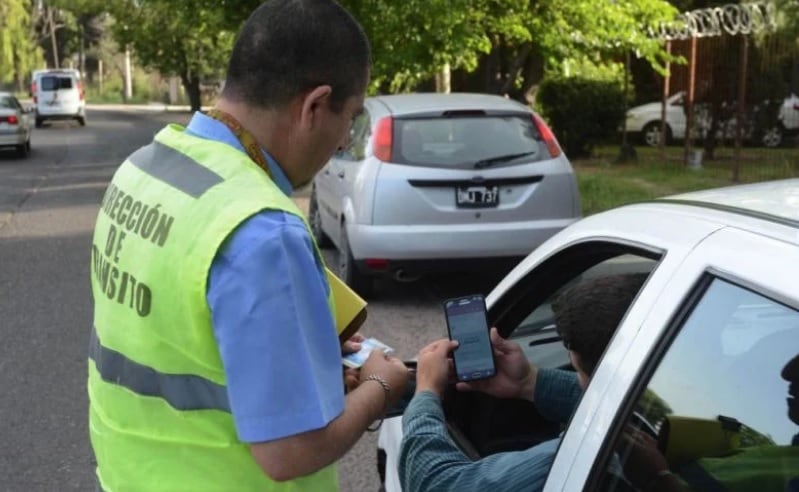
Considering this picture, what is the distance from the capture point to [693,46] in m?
17.9

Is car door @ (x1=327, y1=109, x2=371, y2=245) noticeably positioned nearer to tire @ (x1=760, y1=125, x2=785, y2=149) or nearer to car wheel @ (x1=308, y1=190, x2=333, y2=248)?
car wheel @ (x1=308, y1=190, x2=333, y2=248)

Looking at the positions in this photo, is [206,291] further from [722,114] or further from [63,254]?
[722,114]

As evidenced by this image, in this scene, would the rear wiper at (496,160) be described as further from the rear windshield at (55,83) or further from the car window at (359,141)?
the rear windshield at (55,83)

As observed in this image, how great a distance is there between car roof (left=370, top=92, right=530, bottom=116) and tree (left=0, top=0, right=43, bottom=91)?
185ft

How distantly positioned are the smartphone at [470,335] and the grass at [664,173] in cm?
1037

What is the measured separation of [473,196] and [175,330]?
256 inches

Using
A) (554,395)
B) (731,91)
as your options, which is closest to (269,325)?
(554,395)

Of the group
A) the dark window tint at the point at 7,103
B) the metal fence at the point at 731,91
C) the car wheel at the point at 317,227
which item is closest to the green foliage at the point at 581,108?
the metal fence at the point at 731,91

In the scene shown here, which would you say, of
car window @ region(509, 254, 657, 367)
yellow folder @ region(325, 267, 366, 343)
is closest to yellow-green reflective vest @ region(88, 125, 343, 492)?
yellow folder @ region(325, 267, 366, 343)

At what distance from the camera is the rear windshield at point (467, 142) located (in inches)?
325

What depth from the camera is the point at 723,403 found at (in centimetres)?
187

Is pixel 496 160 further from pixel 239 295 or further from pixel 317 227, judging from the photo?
pixel 239 295

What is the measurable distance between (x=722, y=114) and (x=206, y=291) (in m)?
18.5

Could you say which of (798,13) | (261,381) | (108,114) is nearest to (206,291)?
(261,381)
